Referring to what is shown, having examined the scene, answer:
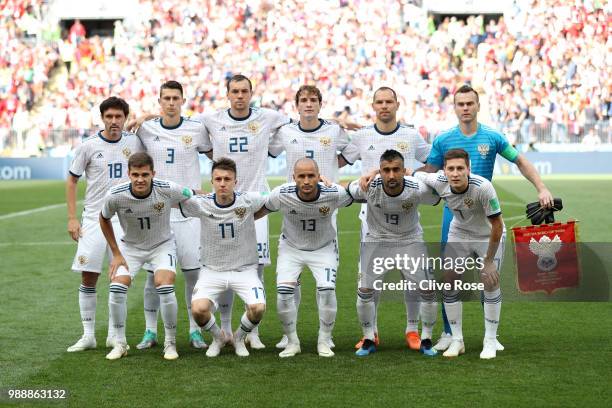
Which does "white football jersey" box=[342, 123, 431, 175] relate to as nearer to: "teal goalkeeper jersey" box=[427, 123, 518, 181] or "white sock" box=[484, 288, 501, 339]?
"teal goalkeeper jersey" box=[427, 123, 518, 181]

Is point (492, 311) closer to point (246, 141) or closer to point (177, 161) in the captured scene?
point (246, 141)

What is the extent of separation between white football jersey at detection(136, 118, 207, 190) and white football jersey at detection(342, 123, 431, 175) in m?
1.34

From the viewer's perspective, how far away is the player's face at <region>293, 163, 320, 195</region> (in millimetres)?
7551

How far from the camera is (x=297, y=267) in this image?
7902mm

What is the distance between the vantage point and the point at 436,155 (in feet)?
27.2

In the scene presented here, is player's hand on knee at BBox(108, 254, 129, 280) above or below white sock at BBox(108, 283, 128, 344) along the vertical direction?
above

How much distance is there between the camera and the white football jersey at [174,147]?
336 inches

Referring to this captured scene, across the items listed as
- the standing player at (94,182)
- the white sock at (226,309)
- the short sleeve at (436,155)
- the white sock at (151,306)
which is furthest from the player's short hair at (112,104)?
the short sleeve at (436,155)

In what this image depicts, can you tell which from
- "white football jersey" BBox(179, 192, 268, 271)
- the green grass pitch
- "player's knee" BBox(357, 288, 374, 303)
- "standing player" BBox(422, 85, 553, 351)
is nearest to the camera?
the green grass pitch

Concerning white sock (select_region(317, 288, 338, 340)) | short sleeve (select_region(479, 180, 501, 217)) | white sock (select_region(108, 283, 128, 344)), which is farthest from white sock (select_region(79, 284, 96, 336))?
short sleeve (select_region(479, 180, 501, 217))

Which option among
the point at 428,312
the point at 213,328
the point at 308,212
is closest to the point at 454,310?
the point at 428,312

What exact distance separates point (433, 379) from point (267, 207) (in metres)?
1.91

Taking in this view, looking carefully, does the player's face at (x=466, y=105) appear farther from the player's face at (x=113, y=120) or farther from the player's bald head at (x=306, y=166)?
the player's face at (x=113, y=120)

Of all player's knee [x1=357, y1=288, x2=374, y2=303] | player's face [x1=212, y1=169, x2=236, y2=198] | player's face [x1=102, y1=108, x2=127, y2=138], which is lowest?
player's knee [x1=357, y1=288, x2=374, y2=303]
